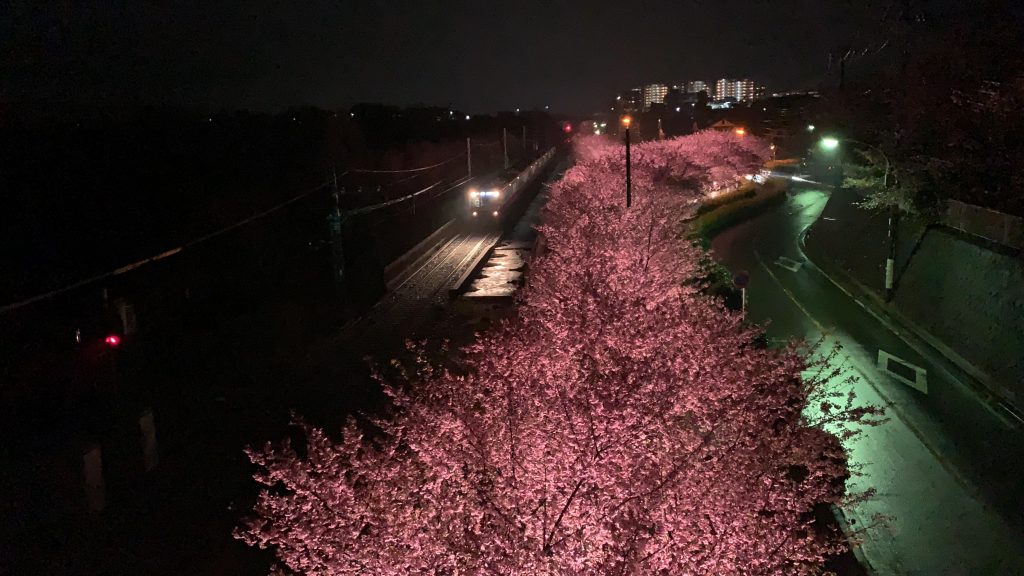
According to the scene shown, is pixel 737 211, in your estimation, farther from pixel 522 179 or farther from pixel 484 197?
pixel 522 179

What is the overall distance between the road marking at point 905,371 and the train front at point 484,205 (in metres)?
25.7

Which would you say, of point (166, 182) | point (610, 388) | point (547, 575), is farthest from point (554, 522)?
point (166, 182)

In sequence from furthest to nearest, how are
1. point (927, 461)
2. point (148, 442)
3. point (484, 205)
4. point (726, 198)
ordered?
point (484, 205) < point (726, 198) < point (927, 461) < point (148, 442)

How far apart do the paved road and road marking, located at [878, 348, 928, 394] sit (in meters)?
0.05

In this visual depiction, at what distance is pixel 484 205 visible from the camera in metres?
38.4

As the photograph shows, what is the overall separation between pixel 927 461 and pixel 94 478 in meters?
11.2

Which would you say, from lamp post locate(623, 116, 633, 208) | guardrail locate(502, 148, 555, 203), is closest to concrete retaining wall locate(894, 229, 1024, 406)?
lamp post locate(623, 116, 633, 208)

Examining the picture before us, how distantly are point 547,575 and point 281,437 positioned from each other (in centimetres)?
739

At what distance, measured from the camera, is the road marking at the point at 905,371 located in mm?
12629

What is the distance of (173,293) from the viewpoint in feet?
60.4

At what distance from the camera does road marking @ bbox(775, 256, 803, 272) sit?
23370mm

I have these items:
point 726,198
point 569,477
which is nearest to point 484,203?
point 726,198

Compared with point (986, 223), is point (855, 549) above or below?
below

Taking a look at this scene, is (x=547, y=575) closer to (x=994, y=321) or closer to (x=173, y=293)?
(x=994, y=321)
